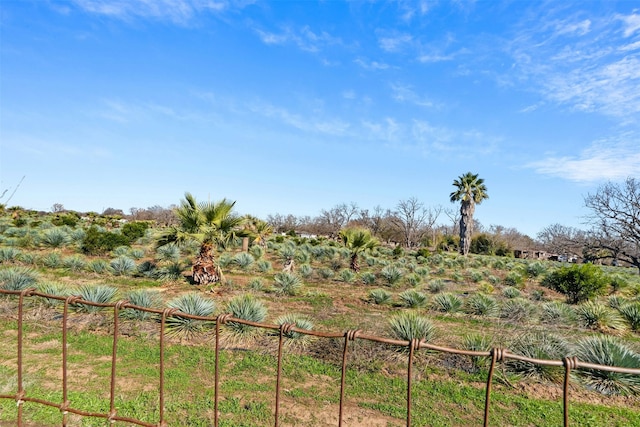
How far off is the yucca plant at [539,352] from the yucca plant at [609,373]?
0.32 m

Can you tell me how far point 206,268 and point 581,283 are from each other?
1379 cm

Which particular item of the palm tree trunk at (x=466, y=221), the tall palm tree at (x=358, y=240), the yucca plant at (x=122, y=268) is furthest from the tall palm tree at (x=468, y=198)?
the yucca plant at (x=122, y=268)

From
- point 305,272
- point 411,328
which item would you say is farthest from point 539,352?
point 305,272

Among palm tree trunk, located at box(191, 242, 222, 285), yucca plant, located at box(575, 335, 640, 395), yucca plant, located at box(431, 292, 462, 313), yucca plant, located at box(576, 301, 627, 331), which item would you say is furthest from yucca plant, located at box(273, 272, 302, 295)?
yucca plant, located at box(576, 301, 627, 331)

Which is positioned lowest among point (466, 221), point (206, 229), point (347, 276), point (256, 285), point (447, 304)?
point (347, 276)

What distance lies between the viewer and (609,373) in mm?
5613

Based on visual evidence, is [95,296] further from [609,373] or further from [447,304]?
[609,373]

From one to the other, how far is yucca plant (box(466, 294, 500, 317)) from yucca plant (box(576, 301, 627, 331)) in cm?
217

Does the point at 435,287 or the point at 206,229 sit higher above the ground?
the point at 206,229

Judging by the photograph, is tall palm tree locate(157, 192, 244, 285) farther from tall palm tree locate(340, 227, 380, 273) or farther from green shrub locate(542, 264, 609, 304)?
green shrub locate(542, 264, 609, 304)

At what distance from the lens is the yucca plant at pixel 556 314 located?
32.3 feet

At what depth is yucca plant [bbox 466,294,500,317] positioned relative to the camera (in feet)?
34.9

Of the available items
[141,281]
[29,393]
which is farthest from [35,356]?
[141,281]

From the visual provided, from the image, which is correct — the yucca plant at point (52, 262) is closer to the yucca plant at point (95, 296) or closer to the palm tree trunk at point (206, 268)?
the palm tree trunk at point (206, 268)
